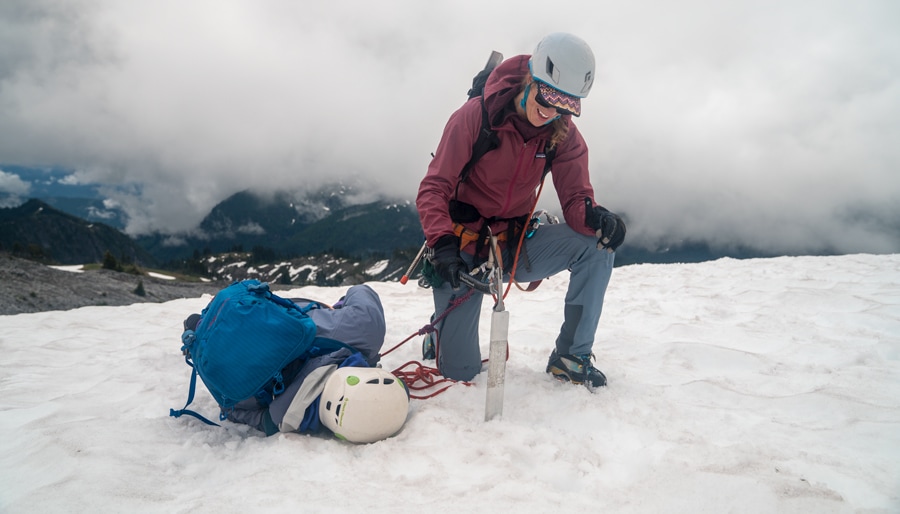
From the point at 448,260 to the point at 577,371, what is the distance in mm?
1455

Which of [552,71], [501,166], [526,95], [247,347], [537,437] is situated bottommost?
[537,437]

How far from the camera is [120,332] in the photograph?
5.98m

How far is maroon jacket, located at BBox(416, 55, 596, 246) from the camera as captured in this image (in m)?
3.47

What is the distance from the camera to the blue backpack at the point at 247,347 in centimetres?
282

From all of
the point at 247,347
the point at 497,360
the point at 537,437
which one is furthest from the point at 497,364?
the point at 247,347

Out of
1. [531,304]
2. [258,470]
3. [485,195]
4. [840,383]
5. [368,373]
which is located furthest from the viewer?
[531,304]

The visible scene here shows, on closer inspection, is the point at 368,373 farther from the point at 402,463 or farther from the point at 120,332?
the point at 120,332

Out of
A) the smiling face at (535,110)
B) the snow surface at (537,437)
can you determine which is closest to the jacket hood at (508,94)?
the smiling face at (535,110)

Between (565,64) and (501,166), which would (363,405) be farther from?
(565,64)

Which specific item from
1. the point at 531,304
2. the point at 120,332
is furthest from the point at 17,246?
the point at 531,304

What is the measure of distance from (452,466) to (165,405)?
2501 mm

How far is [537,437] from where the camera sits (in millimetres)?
2631

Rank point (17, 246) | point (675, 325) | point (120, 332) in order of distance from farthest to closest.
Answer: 1. point (17, 246)
2. point (120, 332)
3. point (675, 325)

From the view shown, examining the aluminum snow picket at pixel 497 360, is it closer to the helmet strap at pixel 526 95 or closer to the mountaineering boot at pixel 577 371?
the mountaineering boot at pixel 577 371
